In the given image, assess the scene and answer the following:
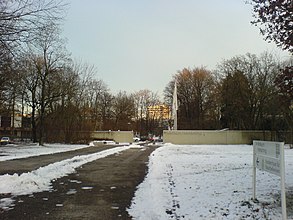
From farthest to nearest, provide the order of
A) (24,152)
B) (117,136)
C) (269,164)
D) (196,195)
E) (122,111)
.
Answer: (122,111) → (117,136) → (24,152) → (196,195) → (269,164)

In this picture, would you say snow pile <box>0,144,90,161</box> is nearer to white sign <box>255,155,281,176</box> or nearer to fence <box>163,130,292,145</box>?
white sign <box>255,155,281,176</box>

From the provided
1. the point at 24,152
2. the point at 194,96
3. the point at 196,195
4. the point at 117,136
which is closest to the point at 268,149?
the point at 196,195

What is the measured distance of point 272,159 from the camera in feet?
23.3

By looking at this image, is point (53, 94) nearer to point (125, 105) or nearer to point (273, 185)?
point (273, 185)

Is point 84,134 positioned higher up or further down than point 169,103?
further down

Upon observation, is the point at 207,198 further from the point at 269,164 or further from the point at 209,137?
the point at 209,137

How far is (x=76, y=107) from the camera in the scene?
53656 mm

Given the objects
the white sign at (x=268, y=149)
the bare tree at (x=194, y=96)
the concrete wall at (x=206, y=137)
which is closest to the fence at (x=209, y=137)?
the concrete wall at (x=206, y=137)

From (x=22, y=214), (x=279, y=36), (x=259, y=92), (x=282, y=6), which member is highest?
(x=259, y=92)

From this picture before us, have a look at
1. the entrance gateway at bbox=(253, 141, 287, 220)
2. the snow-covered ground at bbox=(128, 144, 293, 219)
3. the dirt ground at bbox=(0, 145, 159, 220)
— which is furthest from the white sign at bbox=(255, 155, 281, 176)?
the dirt ground at bbox=(0, 145, 159, 220)

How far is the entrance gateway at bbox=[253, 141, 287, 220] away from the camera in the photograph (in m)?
6.13

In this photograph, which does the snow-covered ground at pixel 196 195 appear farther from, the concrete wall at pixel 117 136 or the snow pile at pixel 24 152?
the concrete wall at pixel 117 136

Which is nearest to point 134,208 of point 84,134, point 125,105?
point 84,134

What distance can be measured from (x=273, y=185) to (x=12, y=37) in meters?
8.94
